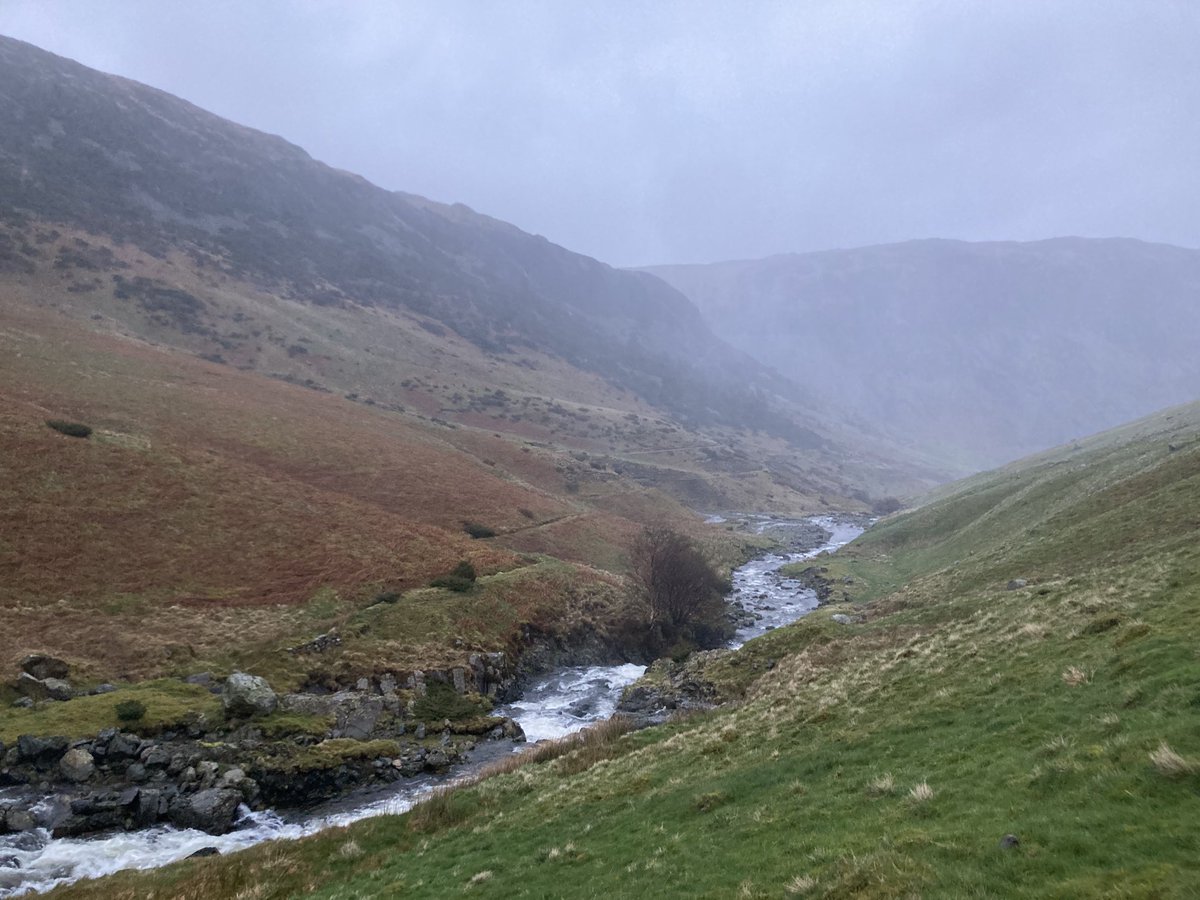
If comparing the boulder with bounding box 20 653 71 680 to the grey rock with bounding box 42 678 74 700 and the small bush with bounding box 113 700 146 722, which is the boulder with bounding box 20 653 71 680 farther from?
the small bush with bounding box 113 700 146 722

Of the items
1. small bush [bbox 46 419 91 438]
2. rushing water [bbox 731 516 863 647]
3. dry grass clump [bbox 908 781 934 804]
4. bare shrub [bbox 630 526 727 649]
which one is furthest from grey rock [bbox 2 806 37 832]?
rushing water [bbox 731 516 863 647]

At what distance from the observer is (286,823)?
22781mm

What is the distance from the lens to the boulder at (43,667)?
28391 millimetres

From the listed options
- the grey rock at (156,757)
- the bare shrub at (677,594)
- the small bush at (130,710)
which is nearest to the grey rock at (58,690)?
the small bush at (130,710)

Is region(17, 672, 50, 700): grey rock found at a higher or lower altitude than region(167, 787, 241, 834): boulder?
higher

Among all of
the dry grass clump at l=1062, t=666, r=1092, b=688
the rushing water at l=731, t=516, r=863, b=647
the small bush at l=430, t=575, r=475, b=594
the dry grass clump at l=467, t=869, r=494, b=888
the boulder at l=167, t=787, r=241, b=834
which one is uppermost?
the dry grass clump at l=1062, t=666, r=1092, b=688

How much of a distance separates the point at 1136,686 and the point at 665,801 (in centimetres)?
1122

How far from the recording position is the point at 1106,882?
295 inches

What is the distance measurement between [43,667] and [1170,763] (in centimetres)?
3879

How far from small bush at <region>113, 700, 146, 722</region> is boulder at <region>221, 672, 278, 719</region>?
3.05 m

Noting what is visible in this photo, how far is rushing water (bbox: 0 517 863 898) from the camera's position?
18969mm

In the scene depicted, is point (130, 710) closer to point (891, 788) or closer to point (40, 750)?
point (40, 750)

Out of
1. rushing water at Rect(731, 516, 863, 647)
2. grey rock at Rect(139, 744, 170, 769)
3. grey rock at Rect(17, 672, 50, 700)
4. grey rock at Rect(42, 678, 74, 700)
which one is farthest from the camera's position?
rushing water at Rect(731, 516, 863, 647)

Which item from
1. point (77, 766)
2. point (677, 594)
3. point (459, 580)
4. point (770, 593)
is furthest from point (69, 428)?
point (770, 593)
